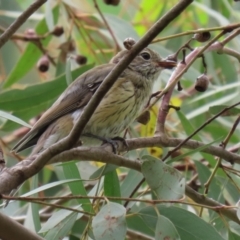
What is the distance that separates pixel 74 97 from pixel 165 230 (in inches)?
49.3

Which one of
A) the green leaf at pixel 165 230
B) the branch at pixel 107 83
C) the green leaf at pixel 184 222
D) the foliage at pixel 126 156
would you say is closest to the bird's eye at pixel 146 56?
the foliage at pixel 126 156

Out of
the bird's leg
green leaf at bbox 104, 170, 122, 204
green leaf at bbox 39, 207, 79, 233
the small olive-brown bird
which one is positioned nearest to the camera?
A: green leaf at bbox 39, 207, 79, 233

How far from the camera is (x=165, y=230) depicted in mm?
1969

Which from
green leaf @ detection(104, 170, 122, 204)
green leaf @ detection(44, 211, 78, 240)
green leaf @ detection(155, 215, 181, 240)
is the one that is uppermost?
green leaf @ detection(155, 215, 181, 240)

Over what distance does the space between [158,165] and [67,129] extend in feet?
3.24

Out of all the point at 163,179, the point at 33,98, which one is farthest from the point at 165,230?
the point at 33,98

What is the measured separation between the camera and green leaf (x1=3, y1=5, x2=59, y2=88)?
3398mm

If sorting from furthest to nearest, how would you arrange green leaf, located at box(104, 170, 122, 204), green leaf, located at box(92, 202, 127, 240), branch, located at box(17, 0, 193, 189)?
green leaf, located at box(104, 170, 122, 204), green leaf, located at box(92, 202, 127, 240), branch, located at box(17, 0, 193, 189)

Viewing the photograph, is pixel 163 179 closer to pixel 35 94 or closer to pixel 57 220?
pixel 57 220

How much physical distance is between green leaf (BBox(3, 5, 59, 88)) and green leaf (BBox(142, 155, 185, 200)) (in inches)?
56.9

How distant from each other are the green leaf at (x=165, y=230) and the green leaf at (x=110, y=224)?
12cm

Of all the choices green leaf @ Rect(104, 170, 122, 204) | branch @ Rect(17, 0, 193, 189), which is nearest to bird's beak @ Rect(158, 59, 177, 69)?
→ green leaf @ Rect(104, 170, 122, 204)

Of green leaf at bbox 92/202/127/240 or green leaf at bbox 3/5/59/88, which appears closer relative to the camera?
green leaf at bbox 92/202/127/240

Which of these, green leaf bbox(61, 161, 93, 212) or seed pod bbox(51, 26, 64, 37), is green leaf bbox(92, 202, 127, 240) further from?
seed pod bbox(51, 26, 64, 37)
